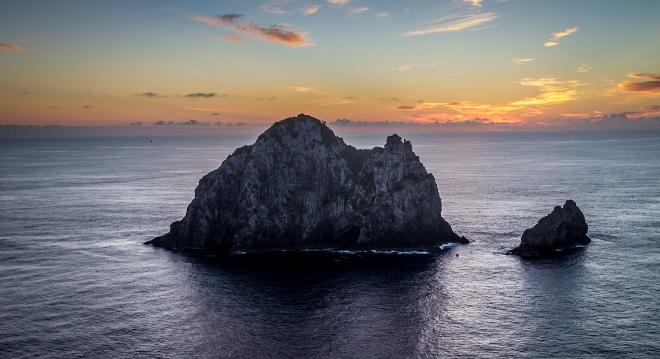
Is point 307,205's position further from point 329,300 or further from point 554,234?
point 554,234

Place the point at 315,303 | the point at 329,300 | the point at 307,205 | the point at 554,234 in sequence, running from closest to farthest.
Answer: the point at 315,303, the point at 329,300, the point at 554,234, the point at 307,205

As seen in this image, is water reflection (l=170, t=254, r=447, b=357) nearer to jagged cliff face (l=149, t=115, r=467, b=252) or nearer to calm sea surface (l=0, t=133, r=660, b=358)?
calm sea surface (l=0, t=133, r=660, b=358)

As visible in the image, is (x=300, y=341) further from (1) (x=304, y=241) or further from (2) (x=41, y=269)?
(2) (x=41, y=269)

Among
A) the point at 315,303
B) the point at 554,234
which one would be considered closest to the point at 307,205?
the point at 315,303

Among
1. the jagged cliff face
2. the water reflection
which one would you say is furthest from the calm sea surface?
the jagged cliff face

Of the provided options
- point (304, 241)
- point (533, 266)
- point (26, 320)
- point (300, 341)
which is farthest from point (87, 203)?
point (533, 266)
